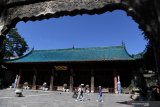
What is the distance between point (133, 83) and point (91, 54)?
7.61 metres

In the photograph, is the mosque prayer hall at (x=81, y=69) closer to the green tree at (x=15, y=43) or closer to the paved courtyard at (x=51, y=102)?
the paved courtyard at (x=51, y=102)

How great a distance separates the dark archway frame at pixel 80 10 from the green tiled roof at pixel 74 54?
21.6 meters

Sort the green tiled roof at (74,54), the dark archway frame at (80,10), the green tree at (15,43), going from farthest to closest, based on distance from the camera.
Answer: the green tree at (15,43)
the green tiled roof at (74,54)
the dark archway frame at (80,10)

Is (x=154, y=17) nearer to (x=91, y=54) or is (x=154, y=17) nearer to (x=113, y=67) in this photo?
(x=113, y=67)

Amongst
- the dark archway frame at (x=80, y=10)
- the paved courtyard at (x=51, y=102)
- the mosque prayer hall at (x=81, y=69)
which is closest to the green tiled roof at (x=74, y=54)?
the mosque prayer hall at (x=81, y=69)

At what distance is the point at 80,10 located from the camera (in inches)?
147

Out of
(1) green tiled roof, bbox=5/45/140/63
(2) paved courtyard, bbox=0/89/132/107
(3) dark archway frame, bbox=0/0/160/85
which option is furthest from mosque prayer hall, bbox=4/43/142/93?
(3) dark archway frame, bbox=0/0/160/85

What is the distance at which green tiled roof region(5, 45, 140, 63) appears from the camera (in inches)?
1058

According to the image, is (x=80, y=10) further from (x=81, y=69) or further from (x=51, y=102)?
(x=81, y=69)

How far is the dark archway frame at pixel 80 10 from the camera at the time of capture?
304cm

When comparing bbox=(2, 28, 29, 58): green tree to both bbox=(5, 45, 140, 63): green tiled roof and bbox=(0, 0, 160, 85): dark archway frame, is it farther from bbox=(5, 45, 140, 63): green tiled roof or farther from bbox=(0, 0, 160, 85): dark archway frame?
bbox=(0, 0, 160, 85): dark archway frame

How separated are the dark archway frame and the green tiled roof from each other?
70.9 feet

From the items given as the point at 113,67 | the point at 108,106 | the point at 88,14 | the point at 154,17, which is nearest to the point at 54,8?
the point at 88,14

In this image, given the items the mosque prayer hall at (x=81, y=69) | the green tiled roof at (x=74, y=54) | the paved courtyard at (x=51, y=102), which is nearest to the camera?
the paved courtyard at (x=51, y=102)
